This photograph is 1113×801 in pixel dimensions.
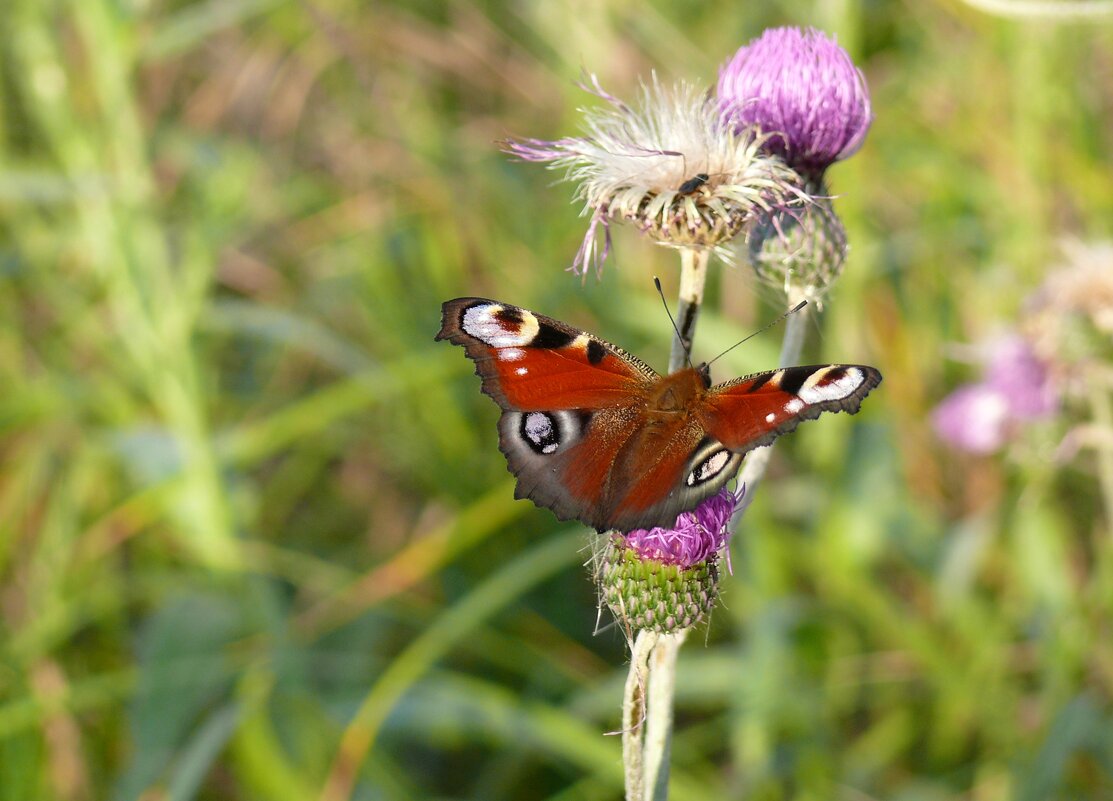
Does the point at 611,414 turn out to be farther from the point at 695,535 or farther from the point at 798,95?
the point at 798,95

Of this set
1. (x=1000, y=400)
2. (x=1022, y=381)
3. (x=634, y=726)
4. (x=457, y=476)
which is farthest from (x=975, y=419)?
(x=634, y=726)

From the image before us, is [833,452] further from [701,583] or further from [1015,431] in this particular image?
[701,583]

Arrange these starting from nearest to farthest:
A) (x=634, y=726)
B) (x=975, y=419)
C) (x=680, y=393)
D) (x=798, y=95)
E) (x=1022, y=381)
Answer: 1. (x=634, y=726)
2. (x=680, y=393)
3. (x=798, y=95)
4. (x=1022, y=381)
5. (x=975, y=419)

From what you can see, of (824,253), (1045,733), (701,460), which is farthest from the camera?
(1045,733)

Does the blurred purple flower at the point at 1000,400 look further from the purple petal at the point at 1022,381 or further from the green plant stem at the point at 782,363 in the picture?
the green plant stem at the point at 782,363

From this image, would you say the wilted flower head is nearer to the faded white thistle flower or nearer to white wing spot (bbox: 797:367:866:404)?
white wing spot (bbox: 797:367:866:404)

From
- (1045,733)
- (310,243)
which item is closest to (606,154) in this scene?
(1045,733)

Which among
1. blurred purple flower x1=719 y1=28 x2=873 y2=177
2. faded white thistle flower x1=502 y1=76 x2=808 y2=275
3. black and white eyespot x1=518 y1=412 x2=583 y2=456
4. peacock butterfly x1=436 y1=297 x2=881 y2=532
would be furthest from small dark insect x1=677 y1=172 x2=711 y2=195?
black and white eyespot x1=518 y1=412 x2=583 y2=456
